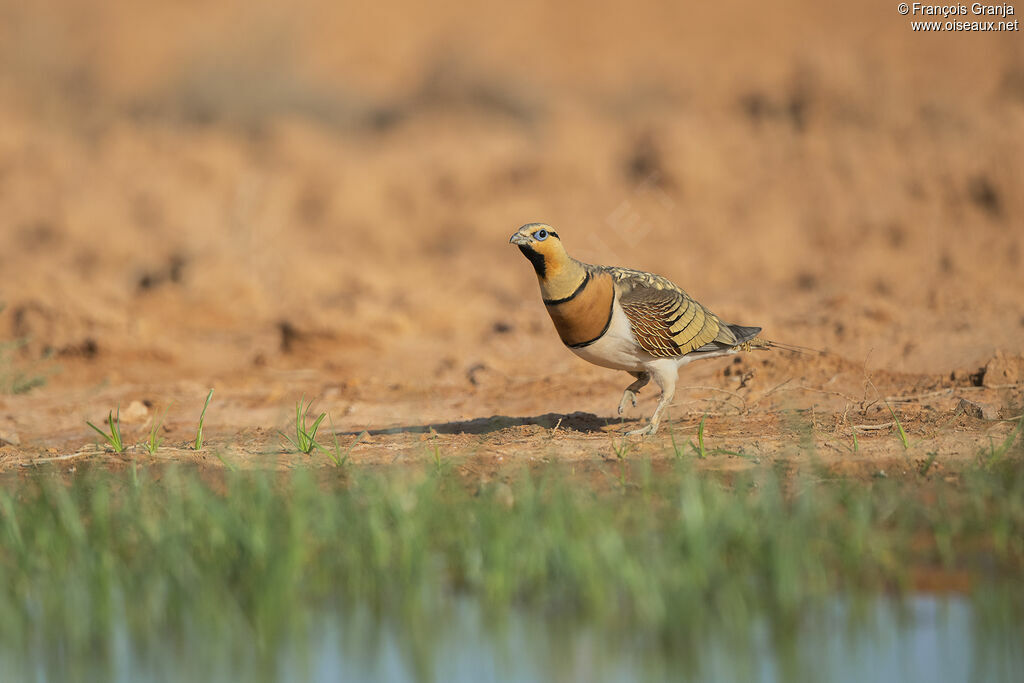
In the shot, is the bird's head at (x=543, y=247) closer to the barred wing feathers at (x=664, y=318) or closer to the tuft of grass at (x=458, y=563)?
the barred wing feathers at (x=664, y=318)

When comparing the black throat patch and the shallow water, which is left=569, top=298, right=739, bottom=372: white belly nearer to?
the black throat patch

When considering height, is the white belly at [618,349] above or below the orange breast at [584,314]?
below

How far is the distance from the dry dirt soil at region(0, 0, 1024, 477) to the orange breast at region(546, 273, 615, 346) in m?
0.54

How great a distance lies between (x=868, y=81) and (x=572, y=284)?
373 inches

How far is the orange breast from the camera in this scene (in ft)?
19.6

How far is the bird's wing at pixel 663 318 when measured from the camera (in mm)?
6141

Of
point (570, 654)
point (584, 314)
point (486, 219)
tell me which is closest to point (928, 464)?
point (584, 314)

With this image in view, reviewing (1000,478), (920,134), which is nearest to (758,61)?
(920,134)

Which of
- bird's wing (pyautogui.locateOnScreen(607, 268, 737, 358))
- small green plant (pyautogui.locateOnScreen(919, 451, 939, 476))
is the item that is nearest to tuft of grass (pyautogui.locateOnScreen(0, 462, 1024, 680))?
small green plant (pyautogui.locateOnScreen(919, 451, 939, 476))

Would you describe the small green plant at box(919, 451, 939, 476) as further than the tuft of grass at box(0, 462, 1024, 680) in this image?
Yes

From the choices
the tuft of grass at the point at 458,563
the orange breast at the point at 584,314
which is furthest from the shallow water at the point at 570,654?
the orange breast at the point at 584,314

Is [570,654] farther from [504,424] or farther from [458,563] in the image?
[504,424]

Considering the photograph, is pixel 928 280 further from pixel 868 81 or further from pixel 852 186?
pixel 868 81

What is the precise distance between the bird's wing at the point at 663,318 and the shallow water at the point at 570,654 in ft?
7.95
